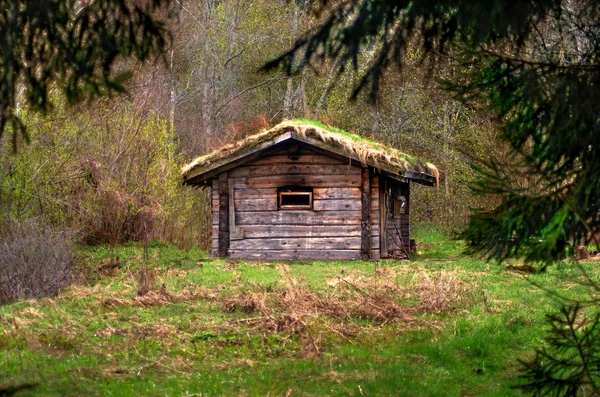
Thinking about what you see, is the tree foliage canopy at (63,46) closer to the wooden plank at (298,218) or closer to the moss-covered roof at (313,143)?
the moss-covered roof at (313,143)

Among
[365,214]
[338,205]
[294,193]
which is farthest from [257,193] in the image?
[365,214]

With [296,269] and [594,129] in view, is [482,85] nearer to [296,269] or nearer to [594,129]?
[594,129]

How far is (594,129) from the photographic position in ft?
19.8

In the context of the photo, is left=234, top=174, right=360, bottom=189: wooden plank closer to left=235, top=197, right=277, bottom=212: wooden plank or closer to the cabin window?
the cabin window

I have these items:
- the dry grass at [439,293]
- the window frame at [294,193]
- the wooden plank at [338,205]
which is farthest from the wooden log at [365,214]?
the dry grass at [439,293]

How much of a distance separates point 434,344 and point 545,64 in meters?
4.90

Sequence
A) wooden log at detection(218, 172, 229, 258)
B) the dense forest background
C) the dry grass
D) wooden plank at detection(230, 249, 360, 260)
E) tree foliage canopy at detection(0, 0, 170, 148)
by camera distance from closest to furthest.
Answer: tree foliage canopy at detection(0, 0, 170, 148), the dry grass, the dense forest background, wooden plank at detection(230, 249, 360, 260), wooden log at detection(218, 172, 229, 258)

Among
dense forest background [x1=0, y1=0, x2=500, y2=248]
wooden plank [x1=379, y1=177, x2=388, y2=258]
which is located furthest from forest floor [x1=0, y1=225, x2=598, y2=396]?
wooden plank [x1=379, y1=177, x2=388, y2=258]

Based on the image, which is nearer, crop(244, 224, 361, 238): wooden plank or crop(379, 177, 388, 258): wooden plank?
crop(244, 224, 361, 238): wooden plank

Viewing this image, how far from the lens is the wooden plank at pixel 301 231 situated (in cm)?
2244

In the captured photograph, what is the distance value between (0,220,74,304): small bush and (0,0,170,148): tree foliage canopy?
11158mm

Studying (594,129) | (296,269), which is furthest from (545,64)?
(296,269)

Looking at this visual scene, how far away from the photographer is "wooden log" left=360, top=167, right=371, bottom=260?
22.3 m

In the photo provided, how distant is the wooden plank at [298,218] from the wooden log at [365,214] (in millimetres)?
190
